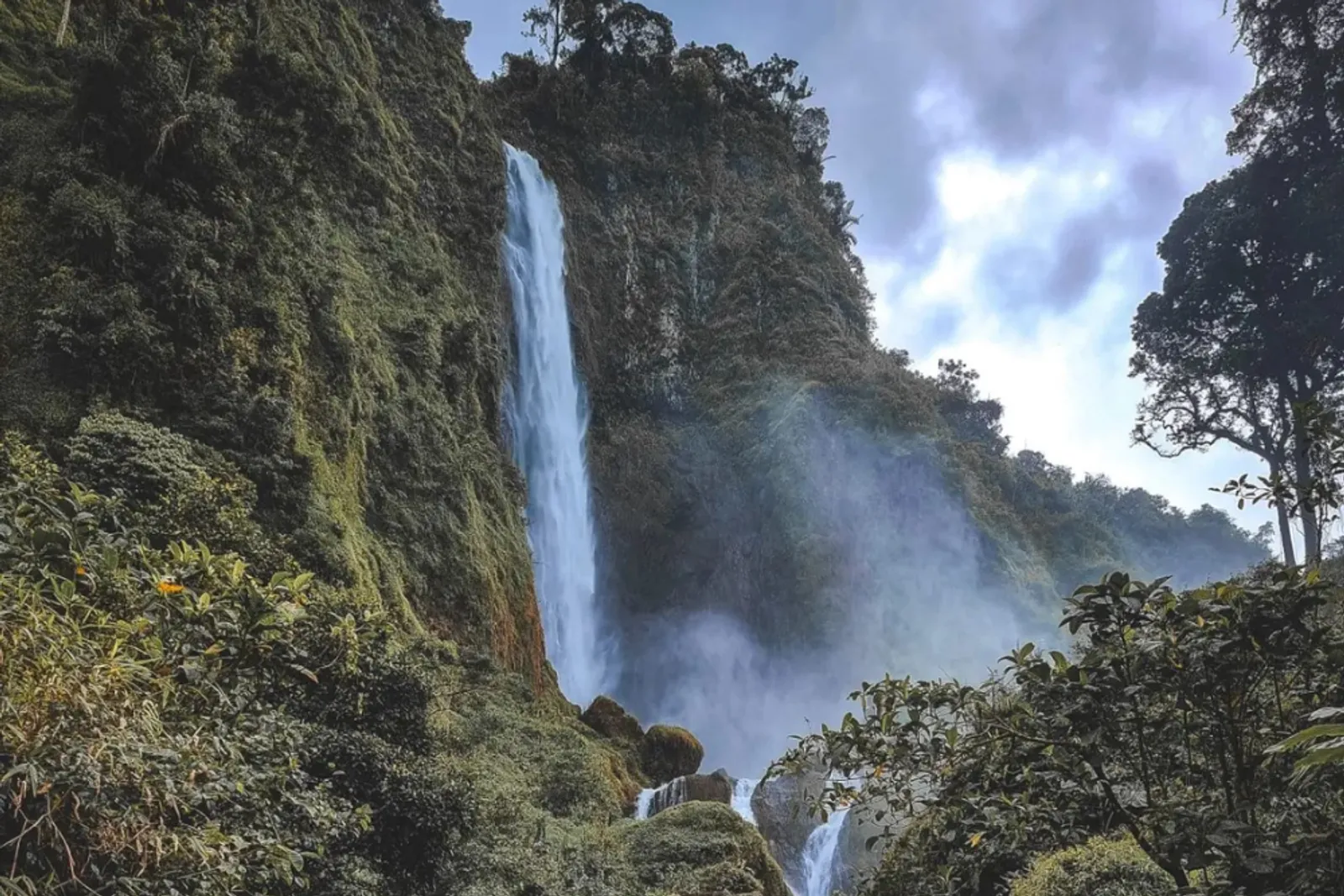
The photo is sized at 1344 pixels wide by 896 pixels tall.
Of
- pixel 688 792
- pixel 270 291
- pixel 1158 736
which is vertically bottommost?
pixel 1158 736

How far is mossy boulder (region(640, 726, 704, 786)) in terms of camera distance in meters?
18.6

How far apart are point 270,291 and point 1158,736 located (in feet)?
42.9

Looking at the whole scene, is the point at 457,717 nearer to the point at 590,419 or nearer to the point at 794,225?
the point at 590,419

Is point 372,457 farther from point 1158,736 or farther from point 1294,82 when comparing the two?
point 1294,82

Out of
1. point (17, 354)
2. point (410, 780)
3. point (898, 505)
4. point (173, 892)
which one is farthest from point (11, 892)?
point (898, 505)

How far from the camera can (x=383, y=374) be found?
1612 centimetres

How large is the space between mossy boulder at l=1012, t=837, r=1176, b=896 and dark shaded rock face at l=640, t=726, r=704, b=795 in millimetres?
15888

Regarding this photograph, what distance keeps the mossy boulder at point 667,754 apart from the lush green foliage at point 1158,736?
16362 millimetres

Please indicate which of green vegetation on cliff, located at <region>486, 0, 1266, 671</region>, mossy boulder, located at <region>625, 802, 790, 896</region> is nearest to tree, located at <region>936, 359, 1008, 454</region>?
green vegetation on cliff, located at <region>486, 0, 1266, 671</region>

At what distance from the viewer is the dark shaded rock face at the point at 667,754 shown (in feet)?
61.2

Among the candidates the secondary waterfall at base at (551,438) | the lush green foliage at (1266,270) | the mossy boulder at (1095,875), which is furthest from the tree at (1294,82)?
the secondary waterfall at base at (551,438)

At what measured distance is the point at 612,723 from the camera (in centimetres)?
1911

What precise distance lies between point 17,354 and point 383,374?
732 centimetres

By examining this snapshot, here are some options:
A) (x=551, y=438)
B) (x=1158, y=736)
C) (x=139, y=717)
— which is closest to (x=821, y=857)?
(x=551, y=438)
